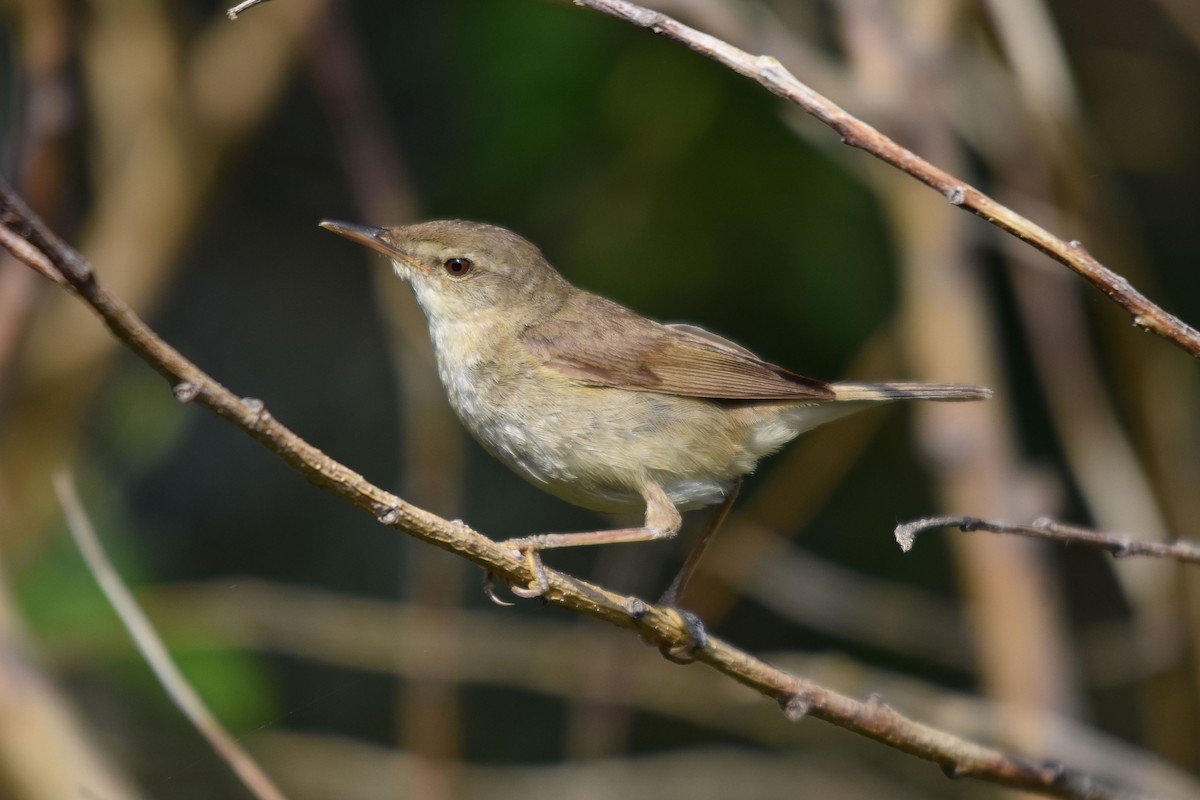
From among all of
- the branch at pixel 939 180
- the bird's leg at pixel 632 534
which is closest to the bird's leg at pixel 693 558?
the bird's leg at pixel 632 534

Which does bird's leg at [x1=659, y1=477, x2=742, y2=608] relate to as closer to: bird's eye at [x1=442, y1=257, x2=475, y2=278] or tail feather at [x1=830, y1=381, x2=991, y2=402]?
tail feather at [x1=830, y1=381, x2=991, y2=402]

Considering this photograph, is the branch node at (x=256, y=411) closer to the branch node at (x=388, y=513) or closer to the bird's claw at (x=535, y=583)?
the branch node at (x=388, y=513)

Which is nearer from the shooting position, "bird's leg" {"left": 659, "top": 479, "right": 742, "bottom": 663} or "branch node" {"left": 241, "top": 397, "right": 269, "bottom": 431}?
"branch node" {"left": 241, "top": 397, "right": 269, "bottom": 431}

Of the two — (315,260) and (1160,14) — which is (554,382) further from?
(1160,14)

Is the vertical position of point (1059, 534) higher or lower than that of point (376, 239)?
lower

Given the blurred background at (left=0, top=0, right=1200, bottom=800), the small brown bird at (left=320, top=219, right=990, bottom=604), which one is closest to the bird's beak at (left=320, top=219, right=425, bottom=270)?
the small brown bird at (left=320, top=219, right=990, bottom=604)

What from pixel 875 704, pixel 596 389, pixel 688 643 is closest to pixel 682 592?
pixel 596 389

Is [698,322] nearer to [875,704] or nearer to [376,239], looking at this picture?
[376,239]
